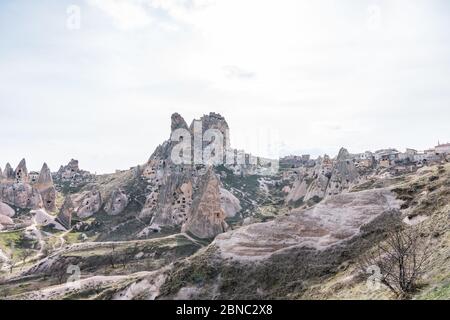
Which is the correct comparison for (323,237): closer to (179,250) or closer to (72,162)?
(179,250)

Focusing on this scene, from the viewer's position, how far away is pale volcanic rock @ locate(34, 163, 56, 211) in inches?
4845

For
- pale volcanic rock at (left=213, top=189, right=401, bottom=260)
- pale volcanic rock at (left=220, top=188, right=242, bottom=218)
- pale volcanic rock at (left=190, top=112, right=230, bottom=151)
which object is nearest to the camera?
pale volcanic rock at (left=213, top=189, right=401, bottom=260)

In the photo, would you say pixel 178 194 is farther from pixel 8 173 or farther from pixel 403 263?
pixel 403 263

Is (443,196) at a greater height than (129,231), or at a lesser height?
greater

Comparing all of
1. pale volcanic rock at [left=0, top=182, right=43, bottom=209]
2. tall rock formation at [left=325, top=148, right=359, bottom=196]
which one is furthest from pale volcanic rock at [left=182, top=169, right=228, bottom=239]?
pale volcanic rock at [left=0, top=182, right=43, bottom=209]

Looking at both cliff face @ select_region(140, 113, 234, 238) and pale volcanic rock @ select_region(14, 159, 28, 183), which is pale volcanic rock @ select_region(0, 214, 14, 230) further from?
cliff face @ select_region(140, 113, 234, 238)

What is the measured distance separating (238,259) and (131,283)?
10967 mm

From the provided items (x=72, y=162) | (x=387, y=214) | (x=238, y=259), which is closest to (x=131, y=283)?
(x=238, y=259)

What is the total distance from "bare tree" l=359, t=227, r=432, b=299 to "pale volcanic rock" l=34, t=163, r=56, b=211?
354 feet

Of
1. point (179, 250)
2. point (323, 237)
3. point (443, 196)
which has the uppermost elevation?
point (443, 196)

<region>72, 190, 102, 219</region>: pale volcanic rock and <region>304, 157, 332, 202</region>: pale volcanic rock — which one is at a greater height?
<region>304, 157, 332, 202</region>: pale volcanic rock

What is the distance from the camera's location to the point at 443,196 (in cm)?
3669

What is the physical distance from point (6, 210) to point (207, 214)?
2415 inches
